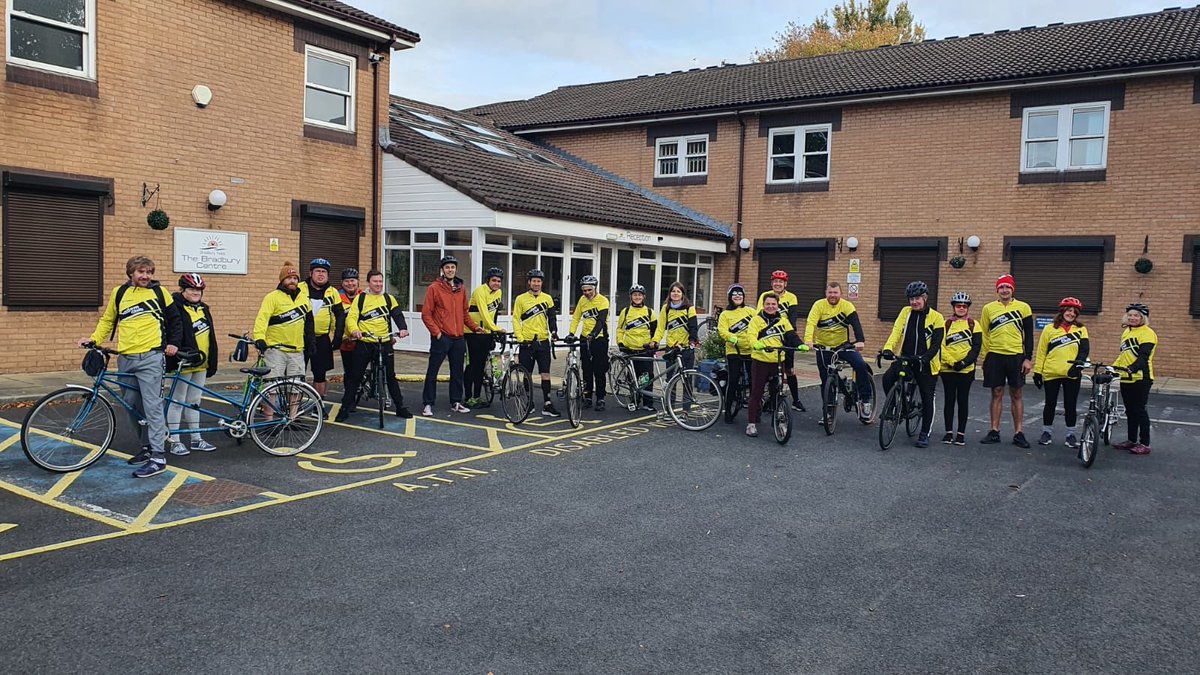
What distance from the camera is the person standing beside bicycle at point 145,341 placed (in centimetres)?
697

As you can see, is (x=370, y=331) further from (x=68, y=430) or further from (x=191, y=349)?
(x=68, y=430)

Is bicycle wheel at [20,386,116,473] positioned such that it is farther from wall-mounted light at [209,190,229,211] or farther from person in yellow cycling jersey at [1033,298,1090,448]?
person in yellow cycling jersey at [1033,298,1090,448]

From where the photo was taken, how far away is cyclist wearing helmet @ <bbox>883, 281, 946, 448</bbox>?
9.46 meters

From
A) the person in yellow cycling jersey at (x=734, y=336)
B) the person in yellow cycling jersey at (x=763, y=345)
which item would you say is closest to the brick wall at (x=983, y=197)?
the person in yellow cycling jersey at (x=734, y=336)

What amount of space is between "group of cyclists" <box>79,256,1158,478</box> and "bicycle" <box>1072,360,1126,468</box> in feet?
0.55

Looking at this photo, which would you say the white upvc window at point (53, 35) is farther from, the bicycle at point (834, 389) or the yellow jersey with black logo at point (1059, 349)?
the yellow jersey with black logo at point (1059, 349)

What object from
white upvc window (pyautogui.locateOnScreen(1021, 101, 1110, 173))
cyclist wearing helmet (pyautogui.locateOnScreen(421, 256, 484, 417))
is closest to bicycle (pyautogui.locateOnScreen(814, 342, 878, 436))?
cyclist wearing helmet (pyautogui.locateOnScreen(421, 256, 484, 417))

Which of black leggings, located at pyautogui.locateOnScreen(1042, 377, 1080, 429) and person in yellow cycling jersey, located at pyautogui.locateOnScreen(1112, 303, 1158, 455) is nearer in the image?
person in yellow cycling jersey, located at pyautogui.locateOnScreen(1112, 303, 1158, 455)

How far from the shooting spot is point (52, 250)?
12.4 meters

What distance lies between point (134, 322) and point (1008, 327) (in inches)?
343

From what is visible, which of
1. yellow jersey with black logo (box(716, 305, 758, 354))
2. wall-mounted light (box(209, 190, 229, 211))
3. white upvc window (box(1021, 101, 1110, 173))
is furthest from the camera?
white upvc window (box(1021, 101, 1110, 173))

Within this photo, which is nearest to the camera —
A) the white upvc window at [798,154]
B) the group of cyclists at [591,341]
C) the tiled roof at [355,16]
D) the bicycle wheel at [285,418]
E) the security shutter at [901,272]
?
the group of cyclists at [591,341]

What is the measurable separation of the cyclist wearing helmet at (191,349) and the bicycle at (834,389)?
21.3 ft

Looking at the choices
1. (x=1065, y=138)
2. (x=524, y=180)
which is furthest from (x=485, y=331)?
(x=1065, y=138)
